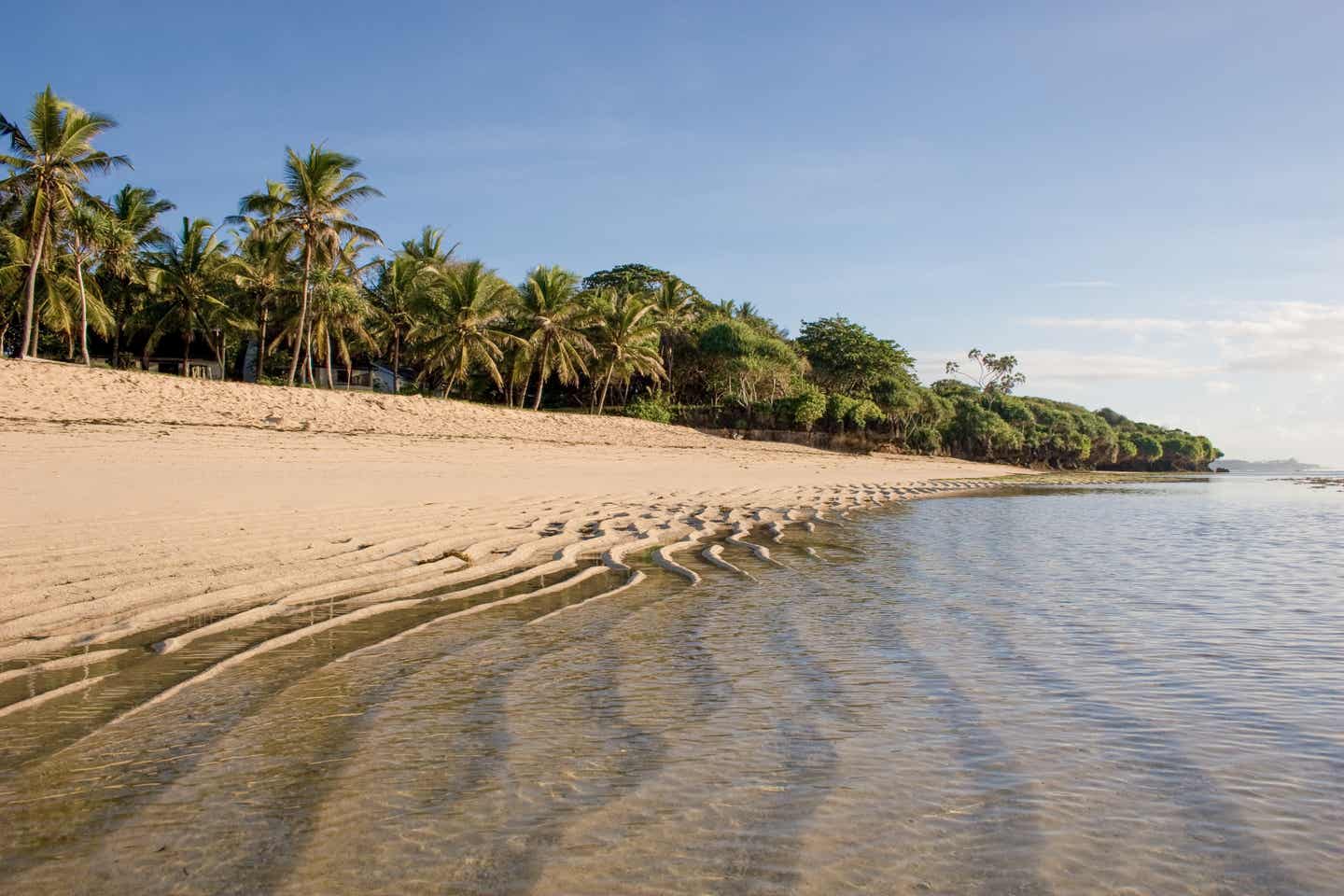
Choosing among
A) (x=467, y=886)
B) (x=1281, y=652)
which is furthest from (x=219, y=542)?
(x=1281, y=652)

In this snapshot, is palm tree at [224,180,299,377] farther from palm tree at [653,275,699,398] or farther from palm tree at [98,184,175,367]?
palm tree at [653,275,699,398]

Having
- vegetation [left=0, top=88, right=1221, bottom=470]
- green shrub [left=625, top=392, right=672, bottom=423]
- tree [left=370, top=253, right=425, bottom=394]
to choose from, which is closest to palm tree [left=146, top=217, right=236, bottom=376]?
vegetation [left=0, top=88, right=1221, bottom=470]

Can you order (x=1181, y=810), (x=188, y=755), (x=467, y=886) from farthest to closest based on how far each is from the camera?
(x=188, y=755) → (x=1181, y=810) → (x=467, y=886)

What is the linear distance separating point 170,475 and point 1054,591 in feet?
36.9

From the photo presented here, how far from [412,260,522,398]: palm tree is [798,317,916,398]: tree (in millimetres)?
24017

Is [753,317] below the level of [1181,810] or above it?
above

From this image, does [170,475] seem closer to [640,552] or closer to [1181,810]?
[640,552]

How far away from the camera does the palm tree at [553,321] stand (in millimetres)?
43594

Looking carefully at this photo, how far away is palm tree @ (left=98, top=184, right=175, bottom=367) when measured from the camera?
39031 mm

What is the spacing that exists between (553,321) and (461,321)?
5.62 meters

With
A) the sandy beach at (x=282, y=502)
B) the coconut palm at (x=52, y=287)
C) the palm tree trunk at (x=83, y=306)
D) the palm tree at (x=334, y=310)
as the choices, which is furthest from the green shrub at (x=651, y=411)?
the coconut palm at (x=52, y=287)

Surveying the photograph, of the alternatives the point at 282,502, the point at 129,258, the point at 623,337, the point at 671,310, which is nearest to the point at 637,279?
the point at 671,310

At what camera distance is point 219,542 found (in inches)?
295

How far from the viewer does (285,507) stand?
32.0ft
